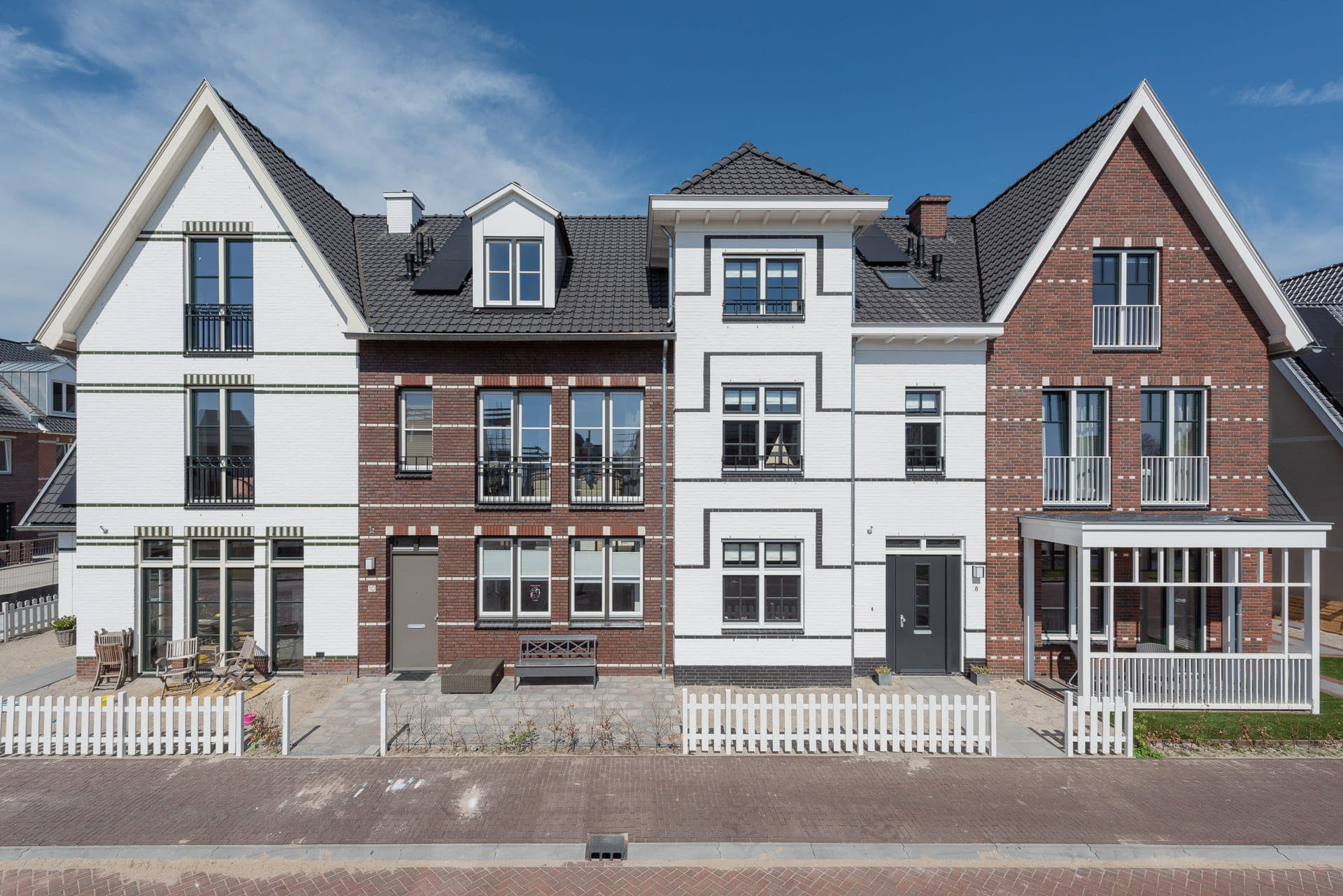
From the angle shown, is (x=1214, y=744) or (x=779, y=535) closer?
(x=1214, y=744)

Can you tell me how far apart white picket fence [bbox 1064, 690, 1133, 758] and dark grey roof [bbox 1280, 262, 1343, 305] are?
68.5ft

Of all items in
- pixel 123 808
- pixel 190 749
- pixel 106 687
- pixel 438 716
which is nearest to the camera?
pixel 123 808

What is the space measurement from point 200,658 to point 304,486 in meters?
4.26

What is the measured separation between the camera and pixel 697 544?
13383 mm

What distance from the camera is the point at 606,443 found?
14.0m

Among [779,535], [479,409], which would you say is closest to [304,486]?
[479,409]

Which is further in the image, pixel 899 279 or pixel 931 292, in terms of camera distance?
pixel 899 279

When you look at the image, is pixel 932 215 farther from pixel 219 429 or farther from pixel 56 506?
pixel 56 506

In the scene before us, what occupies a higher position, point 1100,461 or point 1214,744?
point 1100,461

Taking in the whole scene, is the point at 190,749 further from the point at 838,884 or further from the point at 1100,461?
the point at 1100,461

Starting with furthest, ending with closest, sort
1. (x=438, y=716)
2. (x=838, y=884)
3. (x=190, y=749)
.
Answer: (x=438, y=716) < (x=190, y=749) < (x=838, y=884)

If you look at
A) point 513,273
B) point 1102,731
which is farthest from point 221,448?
point 1102,731

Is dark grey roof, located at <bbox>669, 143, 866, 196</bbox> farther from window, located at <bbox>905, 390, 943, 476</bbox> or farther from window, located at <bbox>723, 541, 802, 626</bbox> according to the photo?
window, located at <bbox>723, 541, 802, 626</bbox>

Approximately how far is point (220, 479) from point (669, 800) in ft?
38.8
